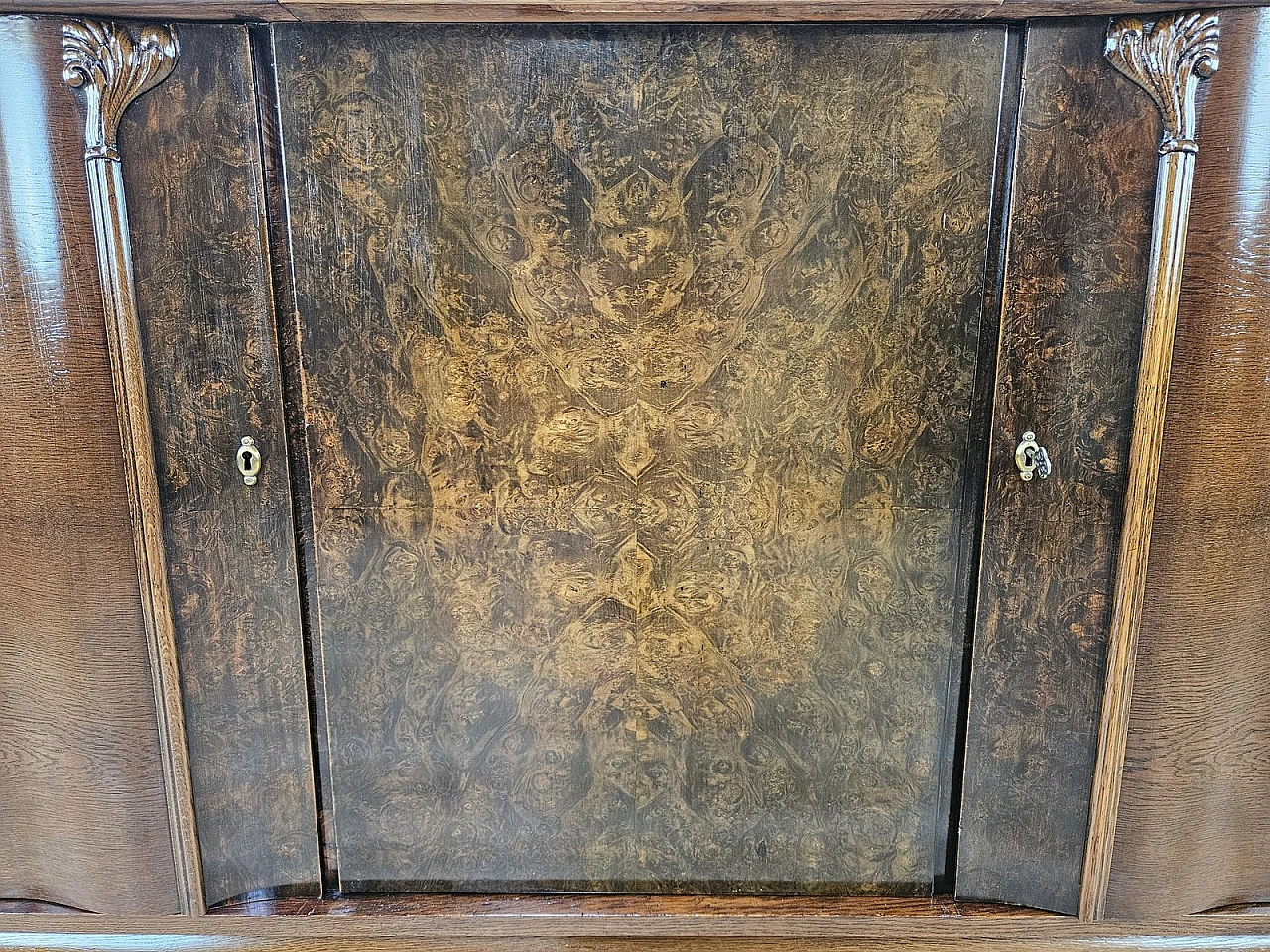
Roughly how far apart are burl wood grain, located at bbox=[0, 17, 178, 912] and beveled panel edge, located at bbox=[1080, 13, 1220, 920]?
60.0 inches

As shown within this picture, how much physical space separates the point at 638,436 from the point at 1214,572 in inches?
35.9

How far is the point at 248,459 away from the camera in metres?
1.26

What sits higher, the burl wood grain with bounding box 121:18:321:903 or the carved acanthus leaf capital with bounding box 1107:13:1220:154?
the carved acanthus leaf capital with bounding box 1107:13:1220:154

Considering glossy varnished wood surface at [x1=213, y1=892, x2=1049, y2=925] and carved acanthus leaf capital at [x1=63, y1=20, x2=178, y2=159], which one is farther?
glossy varnished wood surface at [x1=213, y1=892, x2=1049, y2=925]

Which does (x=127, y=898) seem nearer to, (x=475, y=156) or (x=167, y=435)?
(x=167, y=435)

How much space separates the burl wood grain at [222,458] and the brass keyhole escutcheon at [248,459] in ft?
0.05

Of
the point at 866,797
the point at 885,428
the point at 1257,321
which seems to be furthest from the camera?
the point at 866,797

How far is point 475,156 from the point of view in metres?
1.21

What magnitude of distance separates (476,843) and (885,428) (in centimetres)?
99

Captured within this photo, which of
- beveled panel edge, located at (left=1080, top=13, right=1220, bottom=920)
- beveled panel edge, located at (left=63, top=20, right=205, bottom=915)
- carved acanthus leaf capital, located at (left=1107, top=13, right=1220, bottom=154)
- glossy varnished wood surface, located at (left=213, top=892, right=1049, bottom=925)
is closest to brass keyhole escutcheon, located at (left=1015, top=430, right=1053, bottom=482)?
beveled panel edge, located at (left=1080, top=13, right=1220, bottom=920)

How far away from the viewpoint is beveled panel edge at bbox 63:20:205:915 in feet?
3.73

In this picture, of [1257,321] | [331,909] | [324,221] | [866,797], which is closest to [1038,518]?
[1257,321]

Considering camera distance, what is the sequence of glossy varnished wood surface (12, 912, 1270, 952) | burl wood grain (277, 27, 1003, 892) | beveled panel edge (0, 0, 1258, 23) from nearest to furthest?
1. beveled panel edge (0, 0, 1258, 23)
2. burl wood grain (277, 27, 1003, 892)
3. glossy varnished wood surface (12, 912, 1270, 952)

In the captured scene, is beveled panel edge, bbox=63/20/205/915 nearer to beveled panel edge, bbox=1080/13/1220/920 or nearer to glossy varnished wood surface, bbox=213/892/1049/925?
glossy varnished wood surface, bbox=213/892/1049/925
